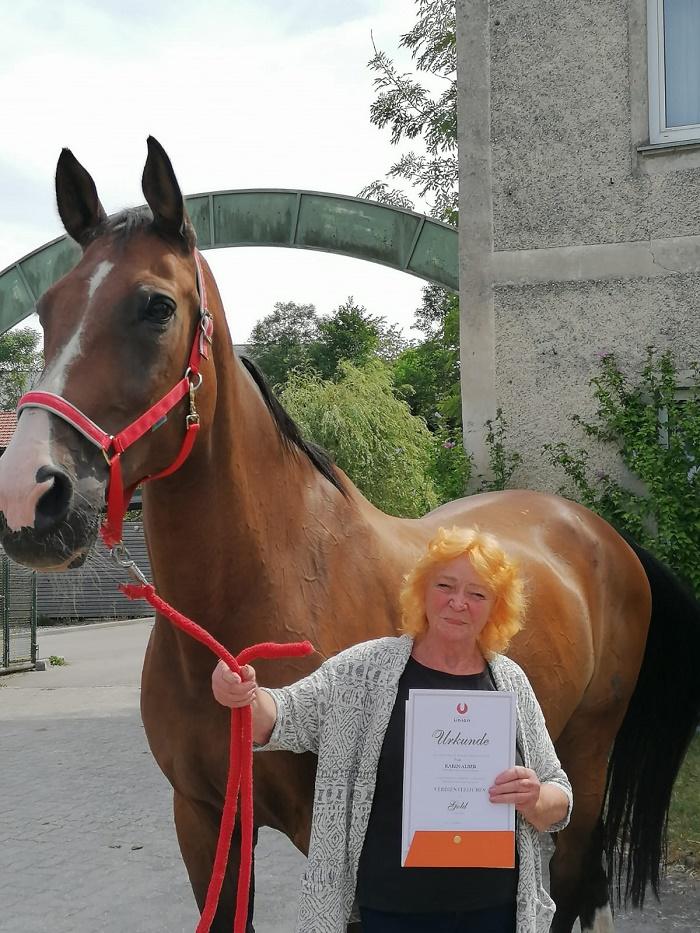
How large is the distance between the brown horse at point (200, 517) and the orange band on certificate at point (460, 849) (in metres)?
0.47

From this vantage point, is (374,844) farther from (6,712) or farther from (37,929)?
(6,712)

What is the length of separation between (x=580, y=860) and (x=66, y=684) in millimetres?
9112

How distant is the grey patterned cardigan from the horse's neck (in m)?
0.29

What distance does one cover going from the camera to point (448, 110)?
48.5ft

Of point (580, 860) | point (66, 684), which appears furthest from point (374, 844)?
point (66, 684)

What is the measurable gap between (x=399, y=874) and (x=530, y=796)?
31 centimetres

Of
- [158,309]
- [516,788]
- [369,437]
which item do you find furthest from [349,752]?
[369,437]

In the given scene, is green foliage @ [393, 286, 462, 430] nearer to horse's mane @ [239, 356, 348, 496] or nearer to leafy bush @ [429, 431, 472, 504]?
leafy bush @ [429, 431, 472, 504]

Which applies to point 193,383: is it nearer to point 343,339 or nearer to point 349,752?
point 349,752

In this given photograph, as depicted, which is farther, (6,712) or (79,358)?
(6,712)

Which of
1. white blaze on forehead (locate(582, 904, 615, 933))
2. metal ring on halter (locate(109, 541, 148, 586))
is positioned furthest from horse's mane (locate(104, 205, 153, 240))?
white blaze on forehead (locate(582, 904, 615, 933))

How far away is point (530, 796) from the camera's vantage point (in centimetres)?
173

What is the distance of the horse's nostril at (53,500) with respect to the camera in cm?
160

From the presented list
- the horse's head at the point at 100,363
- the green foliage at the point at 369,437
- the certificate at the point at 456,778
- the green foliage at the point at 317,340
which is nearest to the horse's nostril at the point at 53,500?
the horse's head at the point at 100,363
